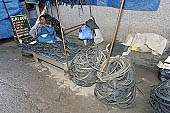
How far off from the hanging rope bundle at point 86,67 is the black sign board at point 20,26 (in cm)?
208

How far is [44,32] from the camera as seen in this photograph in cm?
362

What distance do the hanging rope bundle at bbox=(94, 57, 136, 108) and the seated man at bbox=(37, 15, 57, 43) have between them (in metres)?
1.92

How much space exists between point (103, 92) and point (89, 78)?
1.34ft

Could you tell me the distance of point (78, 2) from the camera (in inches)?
153

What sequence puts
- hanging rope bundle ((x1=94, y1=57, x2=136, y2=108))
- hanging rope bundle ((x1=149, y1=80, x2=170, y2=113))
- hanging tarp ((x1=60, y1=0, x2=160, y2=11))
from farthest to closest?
hanging tarp ((x1=60, y1=0, x2=160, y2=11)) < hanging rope bundle ((x1=94, y1=57, x2=136, y2=108)) < hanging rope bundle ((x1=149, y1=80, x2=170, y2=113))

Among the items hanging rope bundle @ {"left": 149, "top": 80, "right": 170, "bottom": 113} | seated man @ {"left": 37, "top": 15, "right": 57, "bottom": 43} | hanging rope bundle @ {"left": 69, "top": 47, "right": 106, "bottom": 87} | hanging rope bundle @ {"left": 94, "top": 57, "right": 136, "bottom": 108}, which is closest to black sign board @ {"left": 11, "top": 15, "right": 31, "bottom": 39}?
seated man @ {"left": 37, "top": 15, "right": 57, "bottom": 43}

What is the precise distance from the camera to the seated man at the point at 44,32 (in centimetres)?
348

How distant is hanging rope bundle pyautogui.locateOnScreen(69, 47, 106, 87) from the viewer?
7.72 feet

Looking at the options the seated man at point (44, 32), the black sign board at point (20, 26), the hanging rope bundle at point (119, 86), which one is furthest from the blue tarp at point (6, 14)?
the hanging rope bundle at point (119, 86)

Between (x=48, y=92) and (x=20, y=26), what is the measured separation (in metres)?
2.29

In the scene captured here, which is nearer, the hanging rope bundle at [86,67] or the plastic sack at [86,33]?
the hanging rope bundle at [86,67]

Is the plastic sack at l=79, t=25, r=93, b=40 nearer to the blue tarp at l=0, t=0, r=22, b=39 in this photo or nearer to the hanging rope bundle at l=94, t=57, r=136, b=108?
the hanging rope bundle at l=94, t=57, r=136, b=108

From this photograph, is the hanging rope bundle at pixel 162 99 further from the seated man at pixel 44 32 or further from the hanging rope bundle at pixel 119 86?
the seated man at pixel 44 32

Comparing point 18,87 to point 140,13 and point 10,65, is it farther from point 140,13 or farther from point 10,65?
point 140,13
